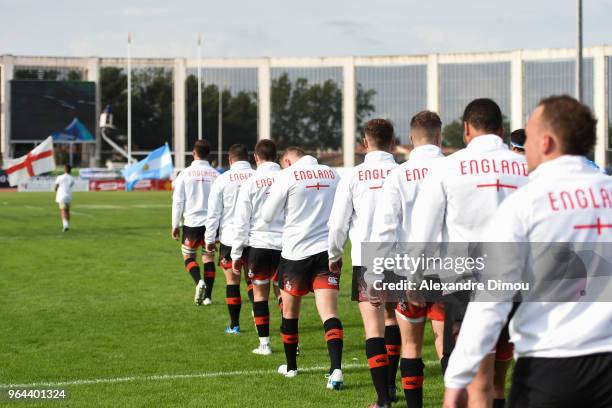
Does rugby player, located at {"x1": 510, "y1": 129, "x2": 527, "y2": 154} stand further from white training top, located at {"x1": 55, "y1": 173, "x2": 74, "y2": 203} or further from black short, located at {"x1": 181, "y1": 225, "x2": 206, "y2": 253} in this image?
white training top, located at {"x1": 55, "y1": 173, "x2": 74, "y2": 203}

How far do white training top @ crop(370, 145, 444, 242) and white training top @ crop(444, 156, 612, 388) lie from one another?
109 inches

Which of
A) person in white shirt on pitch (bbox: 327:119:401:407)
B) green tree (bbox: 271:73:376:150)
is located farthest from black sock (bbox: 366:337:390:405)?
green tree (bbox: 271:73:376:150)

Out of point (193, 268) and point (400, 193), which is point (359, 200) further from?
point (193, 268)

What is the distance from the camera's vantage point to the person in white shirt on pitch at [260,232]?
9.24m

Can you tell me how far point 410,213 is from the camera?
254 inches

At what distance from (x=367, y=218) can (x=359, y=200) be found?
0.15 m

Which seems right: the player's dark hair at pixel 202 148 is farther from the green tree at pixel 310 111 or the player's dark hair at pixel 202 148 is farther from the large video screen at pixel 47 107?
the green tree at pixel 310 111

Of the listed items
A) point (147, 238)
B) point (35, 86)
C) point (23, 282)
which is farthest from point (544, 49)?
point (23, 282)

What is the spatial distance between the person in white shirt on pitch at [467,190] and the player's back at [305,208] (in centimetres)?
285

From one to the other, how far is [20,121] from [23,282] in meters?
83.1

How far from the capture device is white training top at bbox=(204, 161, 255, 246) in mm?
11266

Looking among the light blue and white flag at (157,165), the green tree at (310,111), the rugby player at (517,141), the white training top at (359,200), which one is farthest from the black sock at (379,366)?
the green tree at (310,111)

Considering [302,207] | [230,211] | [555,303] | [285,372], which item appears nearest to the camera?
[555,303]

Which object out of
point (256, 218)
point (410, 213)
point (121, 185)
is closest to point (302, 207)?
point (256, 218)
